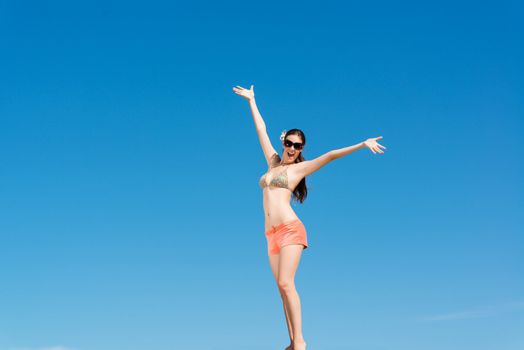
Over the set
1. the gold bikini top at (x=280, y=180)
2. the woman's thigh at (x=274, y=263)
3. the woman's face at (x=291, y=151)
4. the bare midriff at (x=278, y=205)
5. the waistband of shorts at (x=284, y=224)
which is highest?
the woman's face at (x=291, y=151)

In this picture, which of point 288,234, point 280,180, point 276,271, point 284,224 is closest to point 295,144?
point 280,180

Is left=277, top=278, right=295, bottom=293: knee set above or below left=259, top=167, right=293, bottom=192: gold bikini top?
below

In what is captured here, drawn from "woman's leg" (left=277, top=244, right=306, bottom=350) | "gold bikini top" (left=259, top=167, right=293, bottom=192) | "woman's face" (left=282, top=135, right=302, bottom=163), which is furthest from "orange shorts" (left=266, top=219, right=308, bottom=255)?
"woman's face" (left=282, top=135, right=302, bottom=163)

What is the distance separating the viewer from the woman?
10.6 m

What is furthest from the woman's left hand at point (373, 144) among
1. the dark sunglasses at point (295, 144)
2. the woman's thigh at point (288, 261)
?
the woman's thigh at point (288, 261)

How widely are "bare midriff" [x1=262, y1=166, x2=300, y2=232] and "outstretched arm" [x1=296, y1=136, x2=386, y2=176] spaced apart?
0.20m

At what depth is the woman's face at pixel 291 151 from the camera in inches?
453

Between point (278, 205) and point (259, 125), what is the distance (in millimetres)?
2002

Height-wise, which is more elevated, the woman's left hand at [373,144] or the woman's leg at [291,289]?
the woman's left hand at [373,144]

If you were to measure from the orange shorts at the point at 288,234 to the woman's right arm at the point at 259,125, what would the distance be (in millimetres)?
1475

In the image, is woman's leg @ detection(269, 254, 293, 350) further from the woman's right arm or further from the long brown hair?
the woman's right arm

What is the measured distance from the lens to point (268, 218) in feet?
36.9

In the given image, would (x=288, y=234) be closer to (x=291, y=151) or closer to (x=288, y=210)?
(x=288, y=210)

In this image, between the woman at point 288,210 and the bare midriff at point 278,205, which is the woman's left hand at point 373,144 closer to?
the woman at point 288,210
